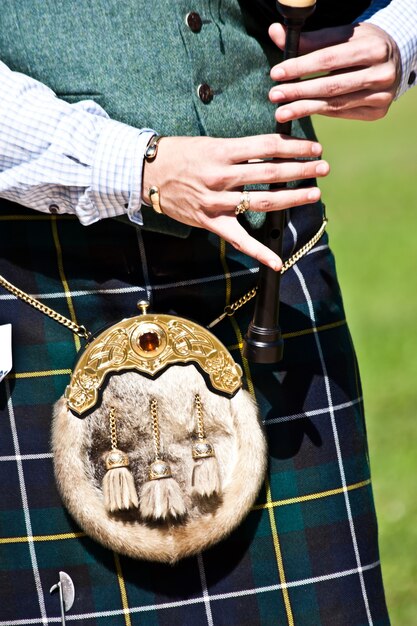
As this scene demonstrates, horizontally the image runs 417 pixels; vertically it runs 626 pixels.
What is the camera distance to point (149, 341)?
5.46 ft

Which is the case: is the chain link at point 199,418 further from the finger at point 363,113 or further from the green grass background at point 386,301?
the green grass background at point 386,301

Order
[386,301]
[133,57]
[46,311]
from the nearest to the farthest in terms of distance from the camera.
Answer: [133,57] → [46,311] → [386,301]

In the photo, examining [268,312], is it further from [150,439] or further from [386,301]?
[386,301]

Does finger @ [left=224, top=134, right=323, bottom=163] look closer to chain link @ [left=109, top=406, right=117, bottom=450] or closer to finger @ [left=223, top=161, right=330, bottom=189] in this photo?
finger @ [left=223, top=161, right=330, bottom=189]

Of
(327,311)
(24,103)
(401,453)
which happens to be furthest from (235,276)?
(401,453)

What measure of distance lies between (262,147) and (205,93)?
0.64 ft

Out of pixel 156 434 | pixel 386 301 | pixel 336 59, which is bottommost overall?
pixel 156 434

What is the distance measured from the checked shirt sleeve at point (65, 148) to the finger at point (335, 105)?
20cm

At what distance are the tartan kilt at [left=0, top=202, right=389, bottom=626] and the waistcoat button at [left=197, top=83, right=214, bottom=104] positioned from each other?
8.3 inches

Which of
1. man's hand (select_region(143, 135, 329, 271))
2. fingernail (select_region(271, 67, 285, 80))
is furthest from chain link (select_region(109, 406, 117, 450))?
fingernail (select_region(271, 67, 285, 80))

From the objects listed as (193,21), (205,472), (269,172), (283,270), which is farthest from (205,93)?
(205,472)

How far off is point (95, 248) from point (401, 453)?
2507 millimetres

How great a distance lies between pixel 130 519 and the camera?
5.45ft

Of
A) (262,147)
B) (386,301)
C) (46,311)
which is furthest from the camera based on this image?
(386,301)
